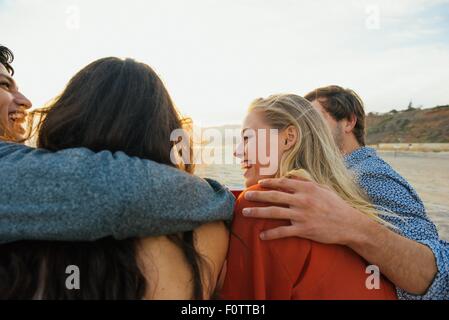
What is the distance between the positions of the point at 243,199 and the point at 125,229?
0.70 metres

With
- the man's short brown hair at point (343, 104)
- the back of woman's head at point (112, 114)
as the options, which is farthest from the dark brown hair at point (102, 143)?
the man's short brown hair at point (343, 104)

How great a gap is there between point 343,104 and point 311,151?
6.70 feet

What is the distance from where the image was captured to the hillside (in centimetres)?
4703

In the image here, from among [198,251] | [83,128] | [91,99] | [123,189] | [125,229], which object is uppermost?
[91,99]

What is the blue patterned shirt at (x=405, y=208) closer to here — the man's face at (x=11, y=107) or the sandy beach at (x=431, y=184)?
the sandy beach at (x=431, y=184)

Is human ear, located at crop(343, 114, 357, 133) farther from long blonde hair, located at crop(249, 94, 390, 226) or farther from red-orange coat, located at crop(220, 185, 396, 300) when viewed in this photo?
red-orange coat, located at crop(220, 185, 396, 300)

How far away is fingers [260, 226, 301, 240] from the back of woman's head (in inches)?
19.9

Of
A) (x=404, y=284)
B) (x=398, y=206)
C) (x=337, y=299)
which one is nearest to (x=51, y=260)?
(x=337, y=299)

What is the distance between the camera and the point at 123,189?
4.41 feet

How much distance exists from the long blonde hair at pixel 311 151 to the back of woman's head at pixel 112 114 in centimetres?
83

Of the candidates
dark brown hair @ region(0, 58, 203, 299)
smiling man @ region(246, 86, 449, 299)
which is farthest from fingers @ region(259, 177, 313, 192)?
dark brown hair @ region(0, 58, 203, 299)

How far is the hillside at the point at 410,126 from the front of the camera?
47031 millimetres

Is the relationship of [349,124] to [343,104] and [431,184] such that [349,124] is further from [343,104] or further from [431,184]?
[431,184]

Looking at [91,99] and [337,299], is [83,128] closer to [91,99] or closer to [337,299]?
[91,99]
